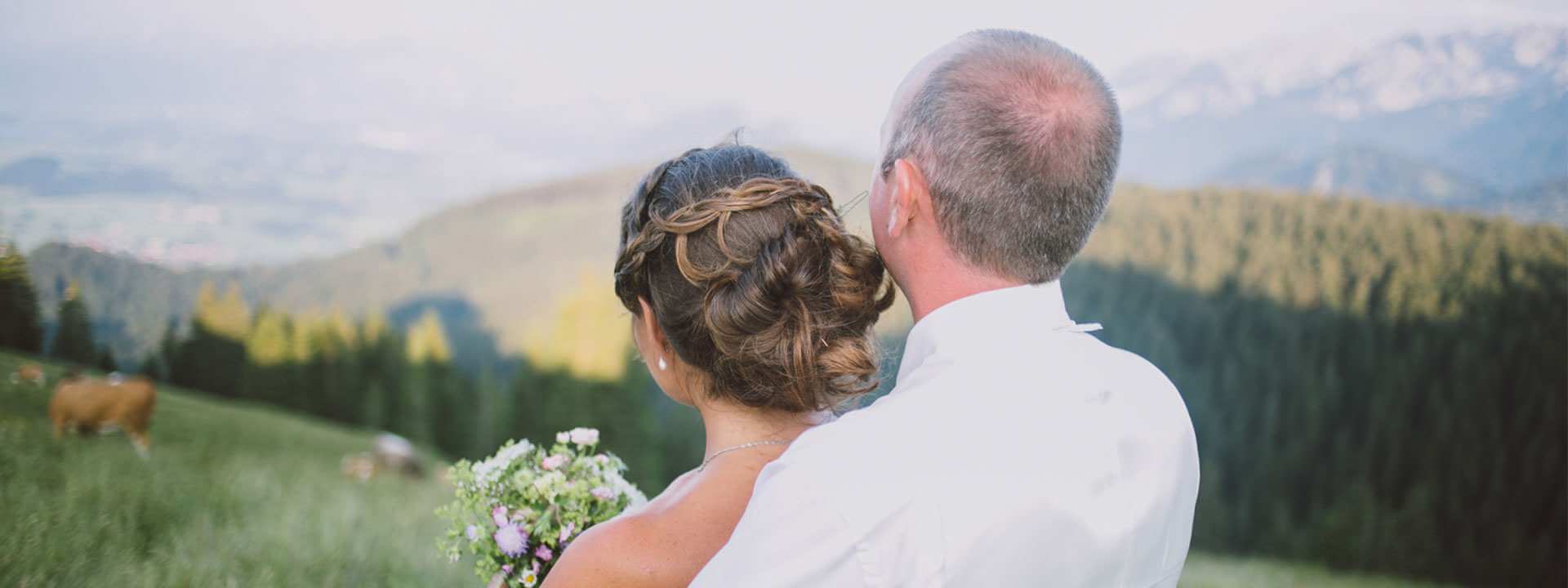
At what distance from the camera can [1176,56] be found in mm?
20484

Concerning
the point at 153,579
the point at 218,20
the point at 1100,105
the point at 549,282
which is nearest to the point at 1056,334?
the point at 1100,105

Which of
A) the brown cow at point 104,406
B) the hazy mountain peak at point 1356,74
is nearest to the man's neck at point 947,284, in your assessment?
the brown cow at point 104,406

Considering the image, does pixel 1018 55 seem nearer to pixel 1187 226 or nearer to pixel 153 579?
pixel 153 579

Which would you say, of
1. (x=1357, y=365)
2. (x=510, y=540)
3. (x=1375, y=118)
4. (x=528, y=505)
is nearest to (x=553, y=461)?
(x=528, y=505)

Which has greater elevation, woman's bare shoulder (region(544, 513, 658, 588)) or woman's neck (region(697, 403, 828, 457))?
woman's neck (region(697, 403, 828, 457))

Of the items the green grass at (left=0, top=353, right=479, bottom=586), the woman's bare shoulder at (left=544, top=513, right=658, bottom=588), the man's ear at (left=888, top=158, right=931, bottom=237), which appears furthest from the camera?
the green grass at (left=0, top=353, right=479, bottom=586)

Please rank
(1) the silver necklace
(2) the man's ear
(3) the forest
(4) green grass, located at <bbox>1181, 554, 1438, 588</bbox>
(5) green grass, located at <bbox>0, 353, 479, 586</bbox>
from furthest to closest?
(3) the forest → (4) green grass, located at <bbox>1181, 554, 1438, 588</bbox> → (5) green grass, located at <bbox>0, 353, 479, 586</bbox> → (1) the silver necklace → (2) the man's ear

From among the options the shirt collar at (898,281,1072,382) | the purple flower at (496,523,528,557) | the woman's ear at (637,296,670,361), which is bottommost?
the purple flower at (496,523,528,557)

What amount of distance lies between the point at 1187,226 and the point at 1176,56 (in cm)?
1916

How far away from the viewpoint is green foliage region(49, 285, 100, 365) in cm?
519

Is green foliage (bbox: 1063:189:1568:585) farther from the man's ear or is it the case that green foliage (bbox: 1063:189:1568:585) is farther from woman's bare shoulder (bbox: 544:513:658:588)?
woman's bare shoulder (bbox: 544:513:658:588)

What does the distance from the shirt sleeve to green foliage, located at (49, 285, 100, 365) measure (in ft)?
17.0

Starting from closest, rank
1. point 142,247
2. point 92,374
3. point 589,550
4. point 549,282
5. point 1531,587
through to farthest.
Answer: point 589,550 < point 92,374 < point 142,247 < point 1531,587 < point 549,282

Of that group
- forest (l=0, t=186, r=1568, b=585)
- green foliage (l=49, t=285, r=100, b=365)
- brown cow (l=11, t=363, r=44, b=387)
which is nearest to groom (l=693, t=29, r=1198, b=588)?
brown cow (l=11, t=363, r=44, b=387)
